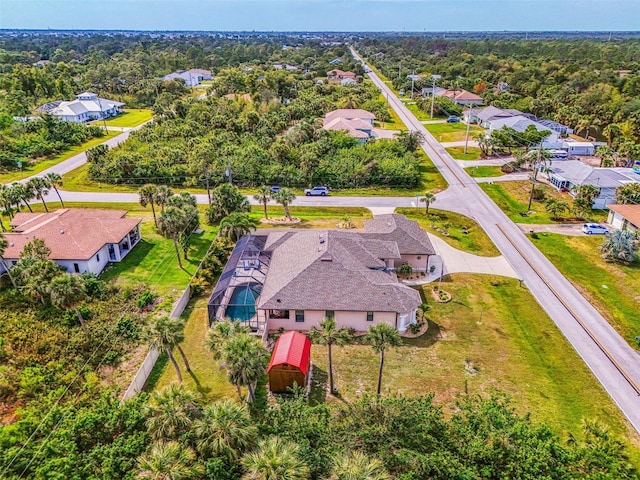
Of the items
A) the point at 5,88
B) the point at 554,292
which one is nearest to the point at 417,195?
the point at 554,292

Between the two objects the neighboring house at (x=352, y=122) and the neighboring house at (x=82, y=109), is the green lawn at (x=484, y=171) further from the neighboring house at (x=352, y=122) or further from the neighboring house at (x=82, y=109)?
the neighboring house at (x=82, y=109)

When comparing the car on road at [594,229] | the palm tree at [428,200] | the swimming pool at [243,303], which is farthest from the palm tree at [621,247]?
the swimming pool at [243,303]

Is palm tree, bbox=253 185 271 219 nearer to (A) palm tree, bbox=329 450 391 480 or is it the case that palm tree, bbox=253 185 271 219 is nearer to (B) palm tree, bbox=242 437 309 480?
(B) palm tree, bbox=242 437 309 480

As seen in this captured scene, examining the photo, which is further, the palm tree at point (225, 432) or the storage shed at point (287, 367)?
the storage shed at point (287, 367)

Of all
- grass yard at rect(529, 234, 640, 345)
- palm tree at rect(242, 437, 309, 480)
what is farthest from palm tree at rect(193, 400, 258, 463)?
grass yard at rect(529, 234, 640, 345)

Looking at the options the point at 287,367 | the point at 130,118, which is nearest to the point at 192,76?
the point at 130,118

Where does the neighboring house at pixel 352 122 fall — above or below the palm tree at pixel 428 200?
above

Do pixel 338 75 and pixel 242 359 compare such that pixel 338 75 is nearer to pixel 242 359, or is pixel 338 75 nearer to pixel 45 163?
pixel 45 163
